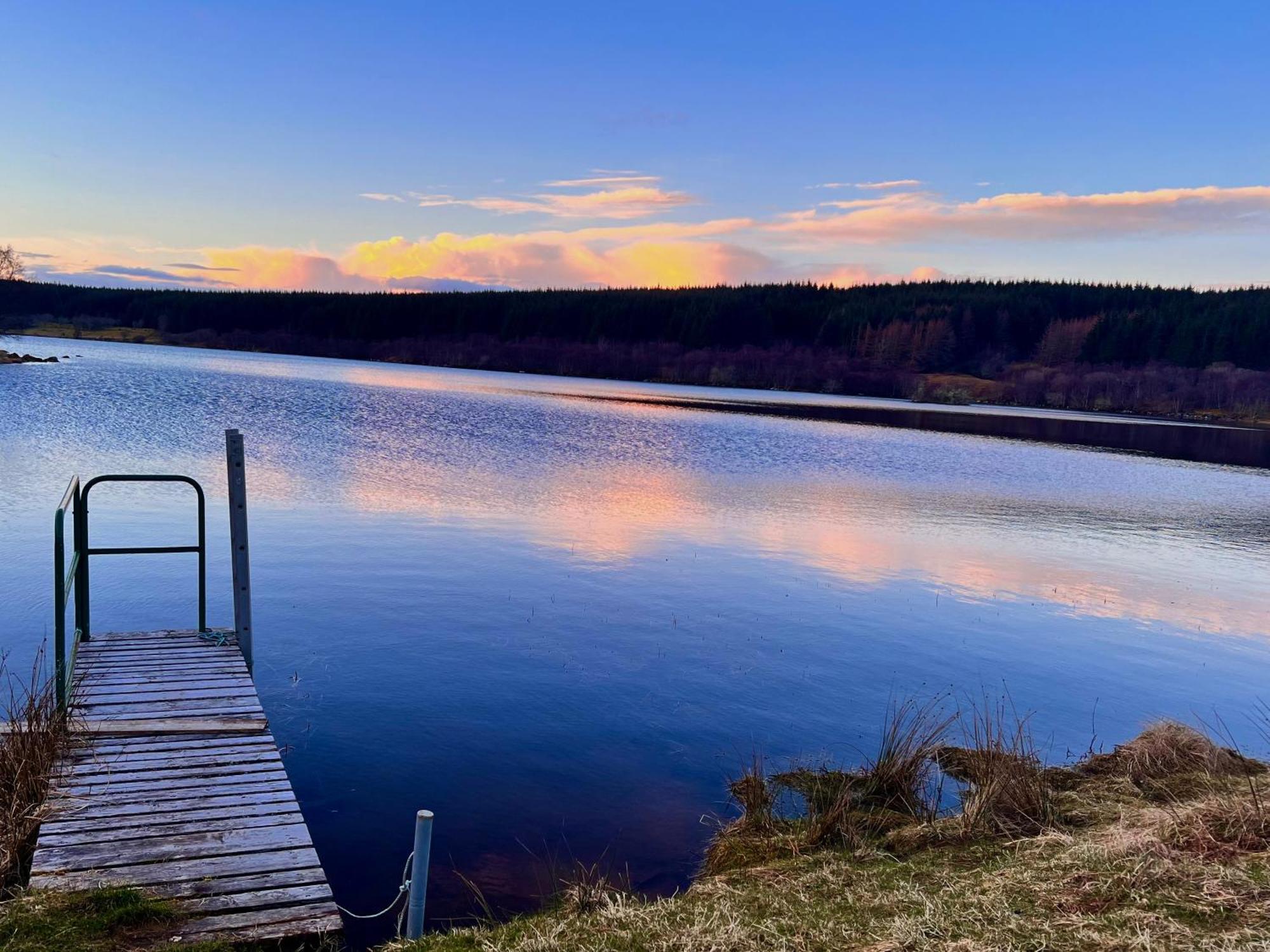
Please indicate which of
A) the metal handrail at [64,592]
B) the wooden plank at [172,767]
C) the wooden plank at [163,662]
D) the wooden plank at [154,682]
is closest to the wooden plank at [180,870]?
the wooden plank at [172,767]

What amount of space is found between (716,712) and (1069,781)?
353 centimetres

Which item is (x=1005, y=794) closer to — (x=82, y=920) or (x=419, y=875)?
(x=419, y=875)

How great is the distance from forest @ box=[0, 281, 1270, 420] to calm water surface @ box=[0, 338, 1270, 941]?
86.5 m

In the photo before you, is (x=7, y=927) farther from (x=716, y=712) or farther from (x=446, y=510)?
(x=446, y=510)

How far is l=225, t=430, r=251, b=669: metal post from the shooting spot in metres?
10.1

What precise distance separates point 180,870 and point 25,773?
5.41 feet

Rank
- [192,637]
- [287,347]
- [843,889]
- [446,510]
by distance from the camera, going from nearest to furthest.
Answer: [843,889], [192,637], [446,510], [287,347]

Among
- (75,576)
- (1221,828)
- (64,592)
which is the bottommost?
(1221,828)

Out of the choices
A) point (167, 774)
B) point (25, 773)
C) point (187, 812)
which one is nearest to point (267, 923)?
point (187, 812)

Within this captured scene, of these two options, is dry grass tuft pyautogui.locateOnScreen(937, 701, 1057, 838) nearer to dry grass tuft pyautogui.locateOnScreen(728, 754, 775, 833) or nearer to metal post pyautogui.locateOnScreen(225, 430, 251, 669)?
dry grass tuft pyautogui.locateOnScreen(728, 754, 775, 833)

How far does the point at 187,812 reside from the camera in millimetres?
6215

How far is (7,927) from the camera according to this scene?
480 centimetres

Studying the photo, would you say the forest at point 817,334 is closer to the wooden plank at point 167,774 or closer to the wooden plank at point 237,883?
the wooden plank at point 167,774

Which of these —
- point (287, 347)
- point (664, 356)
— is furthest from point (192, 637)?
point (287, 347)
